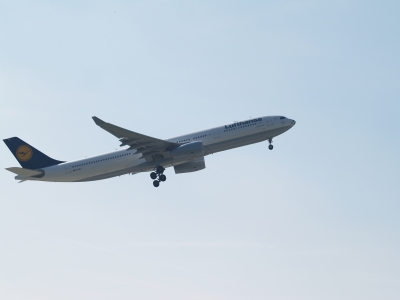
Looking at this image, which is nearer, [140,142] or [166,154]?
[140,142]

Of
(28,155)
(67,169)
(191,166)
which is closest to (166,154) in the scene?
(191,166)

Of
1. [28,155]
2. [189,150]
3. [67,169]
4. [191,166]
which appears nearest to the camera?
[189,150]

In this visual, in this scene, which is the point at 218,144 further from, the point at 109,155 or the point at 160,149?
the point at 109,155

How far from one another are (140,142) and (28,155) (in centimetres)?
1457

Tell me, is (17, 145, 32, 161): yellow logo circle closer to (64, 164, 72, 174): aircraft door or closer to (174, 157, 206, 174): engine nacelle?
(64, 164, 72, 174): aircraft door

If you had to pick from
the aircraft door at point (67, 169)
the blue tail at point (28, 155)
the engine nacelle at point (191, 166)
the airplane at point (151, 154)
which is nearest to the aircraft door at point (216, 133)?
the airplane at point (151, 154)

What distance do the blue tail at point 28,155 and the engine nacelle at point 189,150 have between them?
1419 centimetres

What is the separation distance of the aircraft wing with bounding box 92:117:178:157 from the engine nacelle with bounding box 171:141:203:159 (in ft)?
3.92

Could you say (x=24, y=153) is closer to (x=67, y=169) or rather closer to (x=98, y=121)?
(x=67, y=169)

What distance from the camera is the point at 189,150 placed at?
57.3m

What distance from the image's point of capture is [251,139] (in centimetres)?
6003

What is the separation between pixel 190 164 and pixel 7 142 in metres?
21.0

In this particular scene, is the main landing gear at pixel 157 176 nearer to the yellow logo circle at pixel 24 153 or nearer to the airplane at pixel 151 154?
the airplane at pixel 151 154

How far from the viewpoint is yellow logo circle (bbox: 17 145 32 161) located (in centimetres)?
6425
